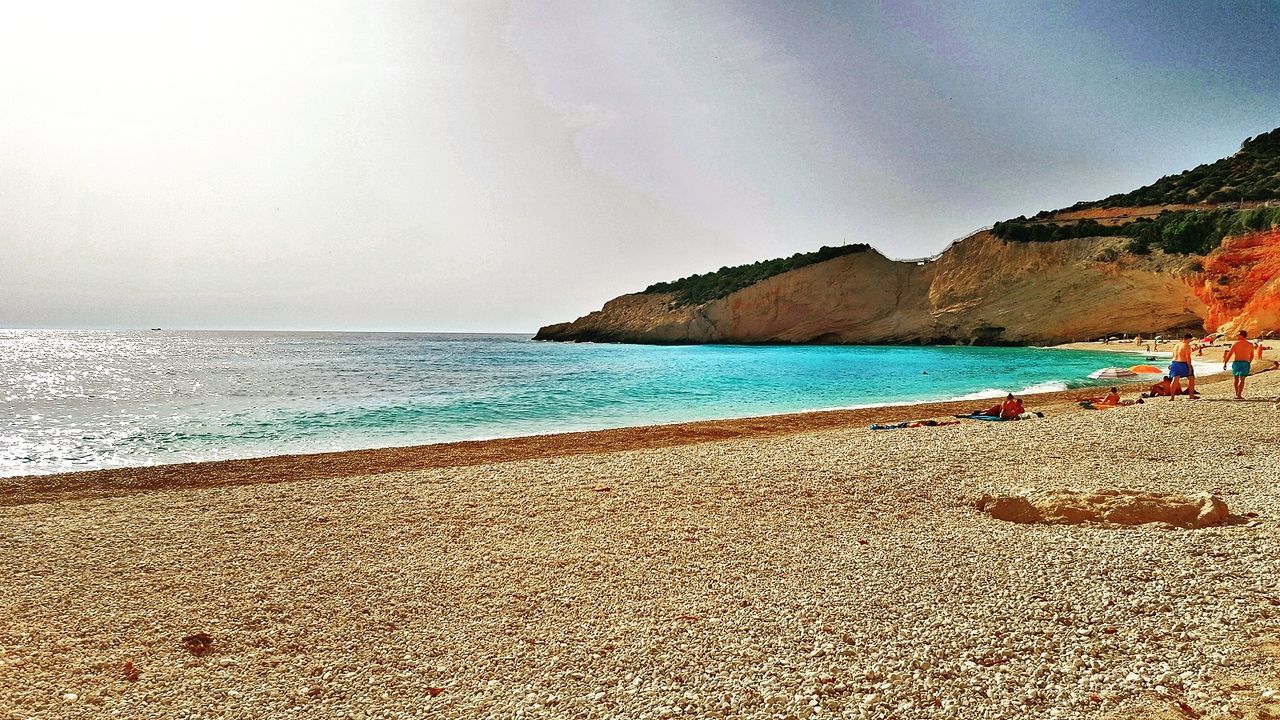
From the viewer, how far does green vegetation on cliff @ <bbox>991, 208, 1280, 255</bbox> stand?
43.7 meters

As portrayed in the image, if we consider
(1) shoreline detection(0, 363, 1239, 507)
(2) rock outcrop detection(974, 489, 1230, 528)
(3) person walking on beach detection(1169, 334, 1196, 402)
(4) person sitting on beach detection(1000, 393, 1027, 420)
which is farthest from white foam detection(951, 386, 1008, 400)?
(2) rock outcrop detection(974, 489, 1230, 528)

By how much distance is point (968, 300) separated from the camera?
59969mm

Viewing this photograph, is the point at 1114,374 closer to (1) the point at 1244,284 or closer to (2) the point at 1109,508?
(2) the point at 1109,508

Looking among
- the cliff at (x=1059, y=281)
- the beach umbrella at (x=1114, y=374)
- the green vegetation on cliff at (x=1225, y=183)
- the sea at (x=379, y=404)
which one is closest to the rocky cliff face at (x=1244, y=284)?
the cliff at (x=1059, y=281)

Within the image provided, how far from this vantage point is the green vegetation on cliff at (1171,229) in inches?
1720

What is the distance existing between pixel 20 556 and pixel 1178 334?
220 feet

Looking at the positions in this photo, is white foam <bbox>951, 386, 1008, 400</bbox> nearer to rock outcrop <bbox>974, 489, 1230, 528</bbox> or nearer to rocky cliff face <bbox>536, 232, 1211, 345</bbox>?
rock outcrop <bbox>974, 489, 1230, 528</bbox>

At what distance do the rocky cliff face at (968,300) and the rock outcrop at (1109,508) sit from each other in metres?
52.9

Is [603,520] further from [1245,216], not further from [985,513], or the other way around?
[1245,216]

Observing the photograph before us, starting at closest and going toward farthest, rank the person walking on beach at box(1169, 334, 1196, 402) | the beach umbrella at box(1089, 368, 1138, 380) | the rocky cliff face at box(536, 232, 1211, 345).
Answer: the person walking on beach at box(1169, 334, 1196, 402) < the beach umbrella at box(1089, 368, 1138, 380) < the rocky cliff face at box(536, 232, 1211, 345)

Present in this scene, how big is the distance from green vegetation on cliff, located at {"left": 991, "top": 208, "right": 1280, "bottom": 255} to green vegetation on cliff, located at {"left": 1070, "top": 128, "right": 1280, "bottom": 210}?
4766 millimetres

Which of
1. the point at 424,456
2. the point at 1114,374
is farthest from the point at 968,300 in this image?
the point at 424,456

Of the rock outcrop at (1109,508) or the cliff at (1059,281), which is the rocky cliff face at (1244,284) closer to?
the cliff at (1059,281)

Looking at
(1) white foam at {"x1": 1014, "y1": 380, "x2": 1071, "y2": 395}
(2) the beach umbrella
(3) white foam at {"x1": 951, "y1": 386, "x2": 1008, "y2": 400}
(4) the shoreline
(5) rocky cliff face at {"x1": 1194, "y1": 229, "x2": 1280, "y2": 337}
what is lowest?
(4) the shoreline
